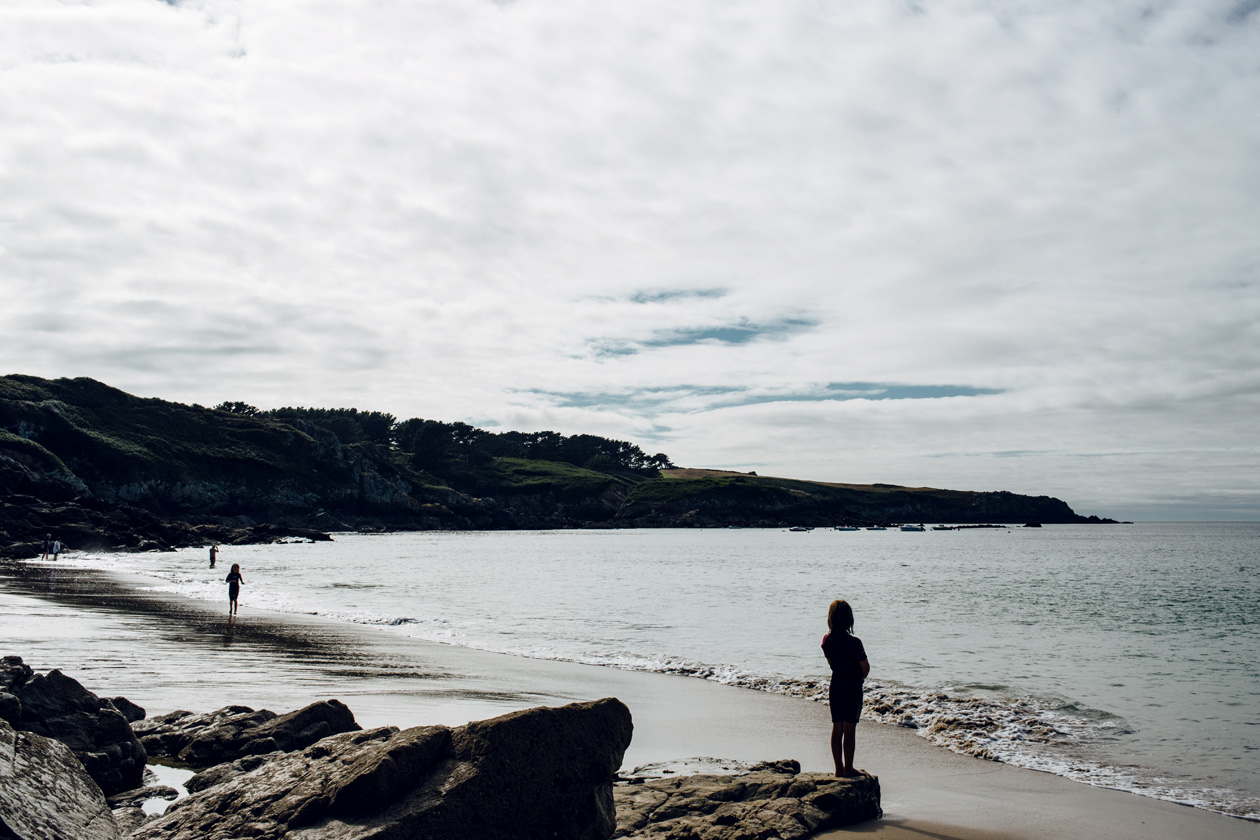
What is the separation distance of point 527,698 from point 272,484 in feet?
416

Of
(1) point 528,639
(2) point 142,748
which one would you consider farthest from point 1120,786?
(1) point 528,639

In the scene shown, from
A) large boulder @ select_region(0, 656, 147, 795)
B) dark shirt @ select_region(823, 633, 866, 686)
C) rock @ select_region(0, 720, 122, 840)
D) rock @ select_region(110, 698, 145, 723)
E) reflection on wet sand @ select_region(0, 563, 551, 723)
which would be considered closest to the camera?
rock @ select_region(0, 720, 122, 840)

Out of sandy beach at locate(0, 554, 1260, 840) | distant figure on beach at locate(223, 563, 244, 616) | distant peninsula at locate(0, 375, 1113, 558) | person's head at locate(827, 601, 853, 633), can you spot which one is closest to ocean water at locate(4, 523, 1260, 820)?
sandy beach at locate(0, 554, 1260, 840)

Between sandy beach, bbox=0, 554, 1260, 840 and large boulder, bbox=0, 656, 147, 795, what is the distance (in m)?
3.16

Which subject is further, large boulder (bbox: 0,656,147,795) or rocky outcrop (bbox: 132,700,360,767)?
rocky outcrop (bbox: 132,700,360,767)

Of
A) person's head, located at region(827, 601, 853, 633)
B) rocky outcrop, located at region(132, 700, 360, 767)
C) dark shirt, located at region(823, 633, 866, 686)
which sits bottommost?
rocky outcrop, located at region(132, 700, 360, 767)

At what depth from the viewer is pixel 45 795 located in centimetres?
560

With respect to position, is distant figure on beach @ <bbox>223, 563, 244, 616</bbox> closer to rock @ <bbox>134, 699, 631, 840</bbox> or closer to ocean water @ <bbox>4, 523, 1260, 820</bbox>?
ocean water @ <bbox>4, 523, 1260, 820</bbox>

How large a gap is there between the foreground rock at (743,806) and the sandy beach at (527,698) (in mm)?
262

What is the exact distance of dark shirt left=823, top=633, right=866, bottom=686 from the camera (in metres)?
8.03

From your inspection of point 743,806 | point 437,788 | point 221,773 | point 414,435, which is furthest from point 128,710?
point 414,435

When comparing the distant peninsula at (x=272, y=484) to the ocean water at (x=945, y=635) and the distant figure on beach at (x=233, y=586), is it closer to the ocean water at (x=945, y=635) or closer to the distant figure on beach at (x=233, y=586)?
the ocean water at (x=945, y=635)

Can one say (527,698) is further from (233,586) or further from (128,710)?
(233,586)

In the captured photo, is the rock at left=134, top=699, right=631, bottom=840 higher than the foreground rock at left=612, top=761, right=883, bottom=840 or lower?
higher
